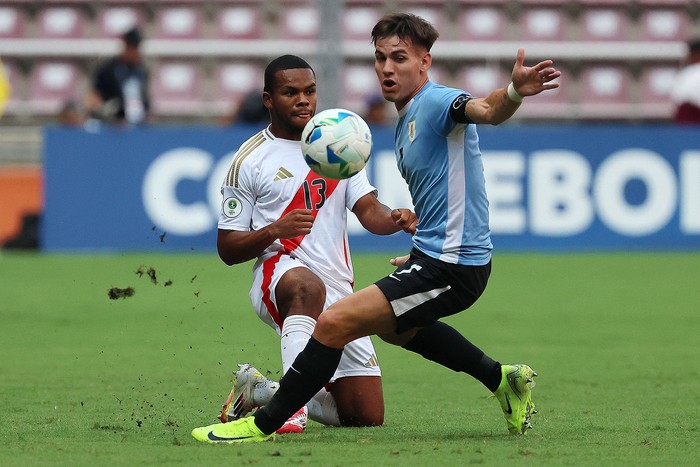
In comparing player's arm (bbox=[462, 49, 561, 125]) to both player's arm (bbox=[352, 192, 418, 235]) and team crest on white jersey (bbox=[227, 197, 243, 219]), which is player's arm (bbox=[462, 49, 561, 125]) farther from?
team crest on white jersey (bbox=[227, 197, 243, 219])

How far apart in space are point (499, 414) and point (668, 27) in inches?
665

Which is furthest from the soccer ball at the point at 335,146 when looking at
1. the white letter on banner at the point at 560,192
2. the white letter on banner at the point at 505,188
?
the white letter on banner at the point at 560,192

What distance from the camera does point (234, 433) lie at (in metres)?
5.93

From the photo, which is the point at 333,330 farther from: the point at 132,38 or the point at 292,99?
the point at 132,38

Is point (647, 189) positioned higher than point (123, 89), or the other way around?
point (123, 89)

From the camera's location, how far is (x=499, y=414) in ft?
23.3

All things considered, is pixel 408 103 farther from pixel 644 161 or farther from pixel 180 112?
pixel 180 112

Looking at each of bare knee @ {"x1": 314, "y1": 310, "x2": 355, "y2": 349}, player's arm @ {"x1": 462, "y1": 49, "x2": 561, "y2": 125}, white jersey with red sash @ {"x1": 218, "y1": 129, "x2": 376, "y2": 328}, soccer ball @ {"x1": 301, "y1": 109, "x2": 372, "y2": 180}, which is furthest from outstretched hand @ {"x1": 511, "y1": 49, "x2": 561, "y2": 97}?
white jersey with red sash @ {"x1": 218, "y1": 129, "x2": 376, "y2": 328}

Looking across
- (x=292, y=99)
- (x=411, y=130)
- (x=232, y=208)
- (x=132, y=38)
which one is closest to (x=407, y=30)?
(x=411, y=130)

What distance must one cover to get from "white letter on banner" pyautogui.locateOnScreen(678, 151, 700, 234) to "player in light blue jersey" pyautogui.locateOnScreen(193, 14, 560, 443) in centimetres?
1065

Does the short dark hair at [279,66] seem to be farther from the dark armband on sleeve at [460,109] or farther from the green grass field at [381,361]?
the green grass field at [381,361]

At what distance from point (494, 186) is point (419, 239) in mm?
Result: 10349

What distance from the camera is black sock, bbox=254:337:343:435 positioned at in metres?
5.82

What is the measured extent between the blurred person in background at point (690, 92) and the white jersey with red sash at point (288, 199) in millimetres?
11574
